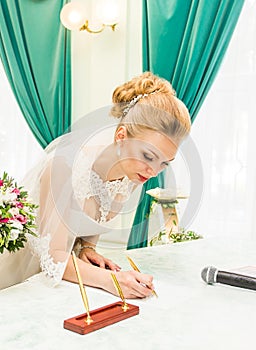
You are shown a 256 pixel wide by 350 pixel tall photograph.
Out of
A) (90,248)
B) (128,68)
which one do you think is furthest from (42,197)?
(128,68)

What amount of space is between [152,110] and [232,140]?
6.55ft

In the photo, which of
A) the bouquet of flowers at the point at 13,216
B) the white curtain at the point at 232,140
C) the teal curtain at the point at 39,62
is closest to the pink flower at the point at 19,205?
the bouquet of flowers at the point at 13,216

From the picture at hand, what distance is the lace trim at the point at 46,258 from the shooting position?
137cm

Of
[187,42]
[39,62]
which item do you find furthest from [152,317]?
[39,62]

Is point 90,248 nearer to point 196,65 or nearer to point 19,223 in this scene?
point 19,223

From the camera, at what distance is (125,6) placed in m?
3.82

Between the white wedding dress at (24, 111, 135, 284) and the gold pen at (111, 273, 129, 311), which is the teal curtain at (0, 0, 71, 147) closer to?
the white wedding dress at (24, 111, 135, 284)

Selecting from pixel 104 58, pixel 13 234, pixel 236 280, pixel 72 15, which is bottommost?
pixel 236 280

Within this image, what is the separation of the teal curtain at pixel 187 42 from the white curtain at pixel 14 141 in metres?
1.23

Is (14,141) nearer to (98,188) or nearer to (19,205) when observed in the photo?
(98,188)

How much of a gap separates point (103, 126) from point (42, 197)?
0.34m

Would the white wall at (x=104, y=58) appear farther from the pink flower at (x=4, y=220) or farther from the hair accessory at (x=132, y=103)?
the pink flower at (x=4, y=220)

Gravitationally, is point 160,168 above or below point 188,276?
above

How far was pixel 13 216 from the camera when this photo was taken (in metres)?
1.27
